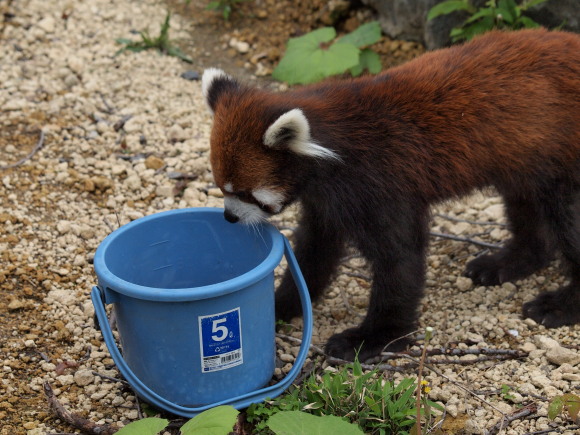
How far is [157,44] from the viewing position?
6641 mm

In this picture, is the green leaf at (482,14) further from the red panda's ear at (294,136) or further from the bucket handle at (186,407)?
the bucket handle at (186,407)

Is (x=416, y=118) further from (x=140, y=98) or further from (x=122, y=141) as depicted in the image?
(x=140, y=98)

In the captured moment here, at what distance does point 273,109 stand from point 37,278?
1738mm

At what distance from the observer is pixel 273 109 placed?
11.8 ft

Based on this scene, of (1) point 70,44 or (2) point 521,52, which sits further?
(1) point 70,44

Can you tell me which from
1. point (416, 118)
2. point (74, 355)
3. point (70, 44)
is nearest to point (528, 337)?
point (416, 118)

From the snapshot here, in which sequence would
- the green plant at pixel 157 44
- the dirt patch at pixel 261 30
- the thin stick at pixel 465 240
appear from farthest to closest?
the dirt patch at pixel 261 30 < the green plant at pixel 157 44 < the thin stick at pixel 465 240

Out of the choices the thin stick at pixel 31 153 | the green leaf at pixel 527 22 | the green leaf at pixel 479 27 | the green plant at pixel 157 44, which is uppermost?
the green leaf at pixel 527 22

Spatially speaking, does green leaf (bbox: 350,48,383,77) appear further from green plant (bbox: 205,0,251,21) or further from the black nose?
the black nose

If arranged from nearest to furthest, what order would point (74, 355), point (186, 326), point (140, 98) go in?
point (186, 326)
point (74, 355)
point (140, 98)

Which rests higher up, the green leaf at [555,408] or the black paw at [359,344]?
the green leaf at [555,408]

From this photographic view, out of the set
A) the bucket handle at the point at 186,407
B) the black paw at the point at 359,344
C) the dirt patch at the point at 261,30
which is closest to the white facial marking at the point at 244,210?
the bucket handle at the point at 186,407

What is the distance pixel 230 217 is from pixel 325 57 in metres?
2.59

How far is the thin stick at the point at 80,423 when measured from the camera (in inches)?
131
